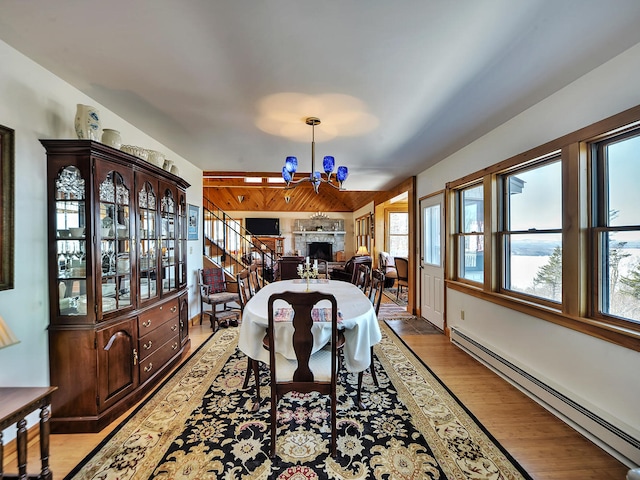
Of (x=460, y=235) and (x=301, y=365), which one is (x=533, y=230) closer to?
(x=460, y=235)

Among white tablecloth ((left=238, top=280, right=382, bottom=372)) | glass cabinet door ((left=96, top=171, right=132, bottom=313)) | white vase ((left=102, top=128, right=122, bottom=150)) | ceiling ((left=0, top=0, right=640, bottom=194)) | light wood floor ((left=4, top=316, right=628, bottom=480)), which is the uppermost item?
ceiling ((left=0, top=0, right=640, bottom=194))

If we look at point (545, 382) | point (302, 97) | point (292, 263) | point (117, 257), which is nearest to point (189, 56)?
point (302, 97)

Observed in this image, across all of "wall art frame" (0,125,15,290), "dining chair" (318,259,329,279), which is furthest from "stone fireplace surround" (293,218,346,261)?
"wall art frame" (0,125,15,290)

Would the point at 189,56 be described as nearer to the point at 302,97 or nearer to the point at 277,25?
the point at 277,25

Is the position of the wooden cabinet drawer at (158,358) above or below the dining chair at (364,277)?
below

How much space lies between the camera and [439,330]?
4.03 metres

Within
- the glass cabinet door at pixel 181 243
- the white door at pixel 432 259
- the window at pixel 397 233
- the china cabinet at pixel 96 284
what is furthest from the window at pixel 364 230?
the china cabinet at pixel 96 284

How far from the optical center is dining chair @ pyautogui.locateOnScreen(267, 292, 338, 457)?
163 cm

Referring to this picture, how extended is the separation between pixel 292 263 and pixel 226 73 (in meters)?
3.87

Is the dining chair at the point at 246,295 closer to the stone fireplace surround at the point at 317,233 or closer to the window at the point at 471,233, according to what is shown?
the window at the point at 471,233

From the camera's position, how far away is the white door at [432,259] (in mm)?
4086

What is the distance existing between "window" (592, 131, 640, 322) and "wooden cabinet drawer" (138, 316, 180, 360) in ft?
11.3

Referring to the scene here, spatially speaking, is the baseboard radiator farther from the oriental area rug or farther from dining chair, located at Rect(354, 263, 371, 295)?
dining chair, located at Rect(354, 263, 371, 295)

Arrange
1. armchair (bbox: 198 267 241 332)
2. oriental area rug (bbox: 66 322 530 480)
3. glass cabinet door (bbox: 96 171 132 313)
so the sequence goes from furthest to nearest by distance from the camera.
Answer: armchair (bbox: 198 267 241 332) → glass cabinet door (bbox: 96 171 132 313) → oriental area rug (bbox: 66 322 530 480)
